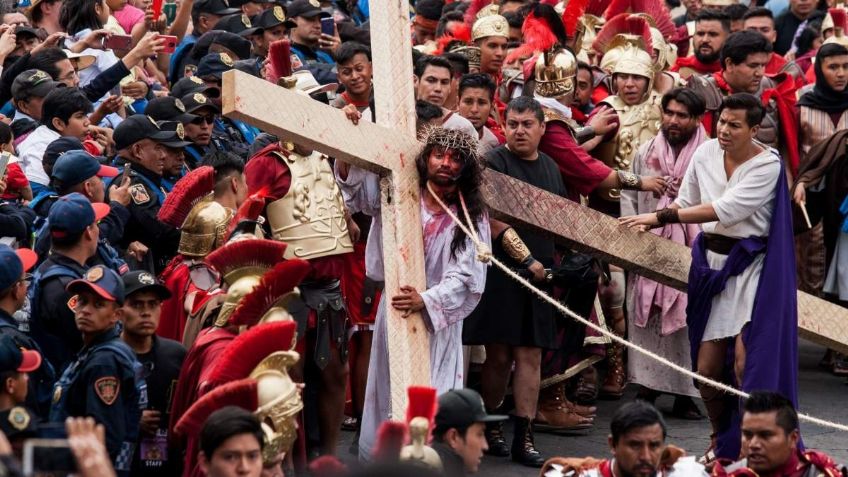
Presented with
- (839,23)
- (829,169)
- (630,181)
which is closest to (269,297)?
(630,181)

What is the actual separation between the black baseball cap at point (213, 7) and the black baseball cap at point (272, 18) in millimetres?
625

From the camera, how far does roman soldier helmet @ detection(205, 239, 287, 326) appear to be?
23.5ft

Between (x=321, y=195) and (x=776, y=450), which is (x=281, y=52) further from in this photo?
(x=776, y=450)

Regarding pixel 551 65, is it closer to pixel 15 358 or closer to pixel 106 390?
pixel 106 390

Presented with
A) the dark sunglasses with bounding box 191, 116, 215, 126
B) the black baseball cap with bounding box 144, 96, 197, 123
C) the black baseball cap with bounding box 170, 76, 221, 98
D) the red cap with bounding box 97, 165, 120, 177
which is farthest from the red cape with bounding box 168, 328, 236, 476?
the black baseball cap with bounding box 170, 76, 221, 98

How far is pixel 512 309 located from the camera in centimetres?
928

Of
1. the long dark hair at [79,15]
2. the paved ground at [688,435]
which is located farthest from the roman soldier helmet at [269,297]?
the long dark hair at [79,15]

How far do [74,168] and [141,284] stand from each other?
1235 millimetres

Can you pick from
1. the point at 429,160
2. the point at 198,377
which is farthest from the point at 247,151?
the point at 198,377

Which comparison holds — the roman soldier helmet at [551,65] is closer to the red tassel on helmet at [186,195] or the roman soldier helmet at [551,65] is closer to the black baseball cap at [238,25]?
the black baseball cap at [238,25]

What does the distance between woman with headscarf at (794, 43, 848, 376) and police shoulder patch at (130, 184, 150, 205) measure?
186 inches

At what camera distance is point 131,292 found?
7.11 metres

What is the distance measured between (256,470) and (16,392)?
1.01 meters

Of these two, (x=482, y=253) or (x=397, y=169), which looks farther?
(x=482, y=253)
